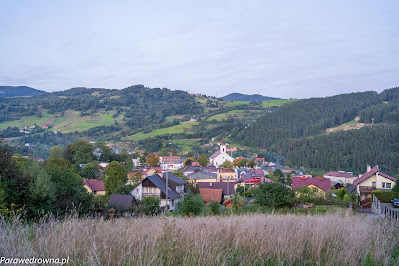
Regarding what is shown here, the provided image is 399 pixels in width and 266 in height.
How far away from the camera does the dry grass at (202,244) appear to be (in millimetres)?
2545

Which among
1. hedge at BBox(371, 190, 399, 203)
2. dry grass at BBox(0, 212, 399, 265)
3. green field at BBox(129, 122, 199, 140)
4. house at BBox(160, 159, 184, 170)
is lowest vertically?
house at BBox(160, 159, 184, 170)

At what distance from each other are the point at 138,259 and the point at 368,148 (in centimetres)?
7441

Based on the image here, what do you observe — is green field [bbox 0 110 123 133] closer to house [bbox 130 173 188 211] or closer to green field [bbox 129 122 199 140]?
green field [bbox 129 122 199 140]

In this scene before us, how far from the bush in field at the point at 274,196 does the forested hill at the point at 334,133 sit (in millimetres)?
54566

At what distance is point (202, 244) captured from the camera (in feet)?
9.33

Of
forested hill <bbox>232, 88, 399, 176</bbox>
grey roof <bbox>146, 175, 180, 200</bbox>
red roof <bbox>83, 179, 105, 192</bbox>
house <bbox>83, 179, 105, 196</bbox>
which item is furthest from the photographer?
forested hill <bbox>232, 88, 399, 176</bbox>

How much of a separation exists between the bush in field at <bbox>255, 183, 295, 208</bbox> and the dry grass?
12.6 metres

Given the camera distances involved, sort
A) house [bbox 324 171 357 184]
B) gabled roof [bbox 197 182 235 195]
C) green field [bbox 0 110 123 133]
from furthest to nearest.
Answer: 1. green field [bbox 0 110 123 133]
2. house [bbox 324 171 357 184]
3. gabled roof [bbox 197 182 235 195]

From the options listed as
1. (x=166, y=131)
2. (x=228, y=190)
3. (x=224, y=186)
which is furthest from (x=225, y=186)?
(x=166, y=131)

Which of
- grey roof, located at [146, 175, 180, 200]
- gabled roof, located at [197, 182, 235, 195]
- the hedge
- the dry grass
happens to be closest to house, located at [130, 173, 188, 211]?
grey roof, located at [146, 175, 180, 200]

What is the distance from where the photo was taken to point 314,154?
232 feet

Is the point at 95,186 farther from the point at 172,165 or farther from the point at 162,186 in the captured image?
the point at 172,165

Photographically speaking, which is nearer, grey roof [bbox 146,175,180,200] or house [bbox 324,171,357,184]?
grey roof [bbox 146,175,180,200]

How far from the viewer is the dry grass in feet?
8.35
